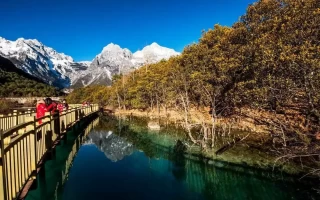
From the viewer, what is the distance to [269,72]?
15.5 metres

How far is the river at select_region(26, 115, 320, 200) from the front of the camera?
26.0ft

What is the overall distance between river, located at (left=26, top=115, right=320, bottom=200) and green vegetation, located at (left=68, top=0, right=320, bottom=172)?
3.86 ft

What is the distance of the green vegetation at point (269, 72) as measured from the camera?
1048 centimetres

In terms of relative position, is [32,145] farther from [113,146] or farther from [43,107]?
[113,146]

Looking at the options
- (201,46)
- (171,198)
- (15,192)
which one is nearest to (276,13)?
(201,46)

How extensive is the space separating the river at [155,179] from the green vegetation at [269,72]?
1.18 meters

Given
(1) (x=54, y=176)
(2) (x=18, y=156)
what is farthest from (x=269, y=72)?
(2) (x=18, y=156)

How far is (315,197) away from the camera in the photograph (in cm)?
746

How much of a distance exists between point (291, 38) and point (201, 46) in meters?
11.1

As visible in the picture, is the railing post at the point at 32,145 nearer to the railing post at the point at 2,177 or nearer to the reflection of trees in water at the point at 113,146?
the railing post at the point at 2,177

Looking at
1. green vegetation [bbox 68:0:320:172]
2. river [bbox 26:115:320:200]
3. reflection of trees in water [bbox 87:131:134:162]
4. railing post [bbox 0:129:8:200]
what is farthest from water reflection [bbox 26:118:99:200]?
green vegetation [bbox 68:0:320:172]

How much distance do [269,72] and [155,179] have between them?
9.55 metres

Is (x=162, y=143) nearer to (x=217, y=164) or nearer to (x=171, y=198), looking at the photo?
(x=217, y=164)

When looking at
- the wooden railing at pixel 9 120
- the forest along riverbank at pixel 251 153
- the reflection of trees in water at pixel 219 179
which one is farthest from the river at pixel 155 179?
the wooden railing at pixel 9 120
